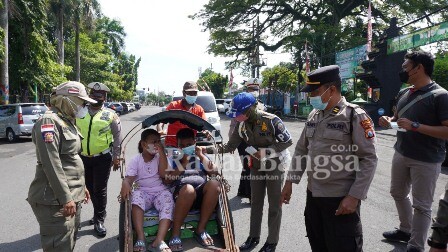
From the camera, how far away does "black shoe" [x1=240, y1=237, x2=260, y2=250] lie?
4.20 metres

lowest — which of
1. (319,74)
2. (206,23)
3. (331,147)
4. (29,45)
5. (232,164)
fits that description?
(232,164)

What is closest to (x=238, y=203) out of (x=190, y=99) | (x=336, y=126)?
(x=190, y=99)

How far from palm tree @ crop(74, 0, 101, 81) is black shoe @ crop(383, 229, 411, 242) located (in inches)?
1155

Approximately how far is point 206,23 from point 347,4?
12479 mm

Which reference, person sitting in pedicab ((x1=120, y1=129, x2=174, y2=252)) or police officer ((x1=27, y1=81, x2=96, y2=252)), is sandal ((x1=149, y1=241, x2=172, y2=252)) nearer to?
person sitting in pedicab ((x1=120, y1=129, x2=174, y2=252))

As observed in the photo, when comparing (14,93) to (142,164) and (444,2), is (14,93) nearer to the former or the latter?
(142,164)

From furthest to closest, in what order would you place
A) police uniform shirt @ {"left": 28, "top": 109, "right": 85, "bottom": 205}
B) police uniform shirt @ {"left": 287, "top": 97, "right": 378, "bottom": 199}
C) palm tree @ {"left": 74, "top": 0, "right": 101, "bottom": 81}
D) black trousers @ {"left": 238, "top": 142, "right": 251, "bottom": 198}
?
palm tree @ {"left": 74, "top": 0, "right": 101, "bottom": 81}, black trousers @ {"left": 238, "top": 142, "right": 251, "bottom": 198}, police uniform shirt @ {"left": 28, "top": 109, "right": 85, "bottom": 205}, police uniform shirt @ {"left": 287, "top": 97, "right": 378, "bottom": 199}

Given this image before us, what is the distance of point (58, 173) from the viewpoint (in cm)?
281

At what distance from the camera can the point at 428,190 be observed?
142 inches

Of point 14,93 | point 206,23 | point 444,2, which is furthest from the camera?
point 206,23

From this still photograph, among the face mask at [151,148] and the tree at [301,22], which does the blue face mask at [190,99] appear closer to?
the face mask at [151,148]

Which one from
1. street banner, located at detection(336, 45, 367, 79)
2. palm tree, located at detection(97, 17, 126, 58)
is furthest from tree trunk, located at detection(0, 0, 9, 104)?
palm tree, located at detection(97, 17, 126, 58)

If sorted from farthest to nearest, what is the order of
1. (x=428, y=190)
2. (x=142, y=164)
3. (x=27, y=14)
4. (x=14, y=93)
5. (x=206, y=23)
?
(x=206, y=23) < (x=14, y=93) < (x=27, y=14) < (x=142, y=164) < (x=428, y=190)

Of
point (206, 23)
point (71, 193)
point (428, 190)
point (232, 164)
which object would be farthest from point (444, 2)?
point (71, 193)
